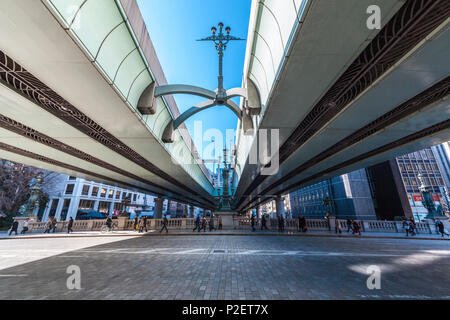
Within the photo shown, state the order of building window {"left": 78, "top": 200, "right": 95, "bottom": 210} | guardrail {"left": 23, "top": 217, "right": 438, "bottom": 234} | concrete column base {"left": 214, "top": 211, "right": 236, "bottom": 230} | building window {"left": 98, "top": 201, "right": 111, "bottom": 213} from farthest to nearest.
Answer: building window {"left": 98, "top": 201, "right": 111, "bottom": 213}
building window {"left": 78, "top": 200, "right": 95, "bottom": 210}
concrete column base {"left": 214, "top": 211, "right": 236, "bottom": 230}
guardrail {"left": 23, "top": 217, "right": 438, "bottom": 234}

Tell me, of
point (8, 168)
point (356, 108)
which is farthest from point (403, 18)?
point (8, 168)

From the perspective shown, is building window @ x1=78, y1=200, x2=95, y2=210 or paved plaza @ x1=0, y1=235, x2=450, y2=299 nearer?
paved plaza @ x1=0, y1=235, x2=450, y2=299

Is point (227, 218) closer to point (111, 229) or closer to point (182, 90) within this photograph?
point (111, 229)

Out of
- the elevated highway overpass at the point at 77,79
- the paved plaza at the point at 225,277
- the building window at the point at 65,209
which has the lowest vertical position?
the paved plaza at the point at 225,277

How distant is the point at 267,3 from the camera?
4.79 m

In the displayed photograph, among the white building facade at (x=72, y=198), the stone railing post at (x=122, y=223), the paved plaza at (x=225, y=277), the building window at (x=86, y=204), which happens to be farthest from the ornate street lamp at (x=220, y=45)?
the building window at (x=86, y=204)

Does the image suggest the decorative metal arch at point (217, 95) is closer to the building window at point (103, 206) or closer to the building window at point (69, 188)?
the building window at point (69, 188)

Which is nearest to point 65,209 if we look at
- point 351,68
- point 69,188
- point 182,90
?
point 69,188

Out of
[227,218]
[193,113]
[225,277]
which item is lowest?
[225,277]

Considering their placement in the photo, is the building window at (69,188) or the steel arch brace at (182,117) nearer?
the steel arch brace at (182,117)

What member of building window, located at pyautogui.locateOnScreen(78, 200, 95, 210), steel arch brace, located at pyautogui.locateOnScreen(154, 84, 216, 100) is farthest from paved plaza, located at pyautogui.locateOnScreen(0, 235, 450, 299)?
building window, located at pyautogui.locateOnScreen(78, 200, 95, 210)

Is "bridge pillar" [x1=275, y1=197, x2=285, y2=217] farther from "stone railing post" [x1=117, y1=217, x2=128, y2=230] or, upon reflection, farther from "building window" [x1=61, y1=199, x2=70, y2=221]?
"building window" [x1=61, y1=199, x2=70, y2=221]

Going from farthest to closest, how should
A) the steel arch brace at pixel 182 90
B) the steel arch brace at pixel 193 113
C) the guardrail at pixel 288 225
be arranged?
the guardrail at pixel 288 225
the steel arch brace at pixel 193 113
the steel arch brace at pixel 182 90
